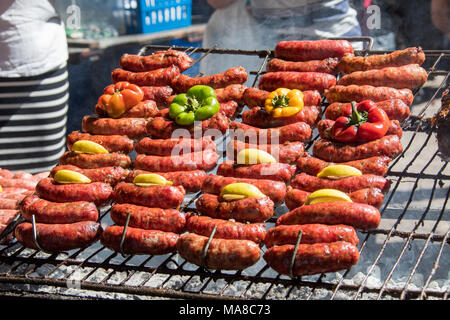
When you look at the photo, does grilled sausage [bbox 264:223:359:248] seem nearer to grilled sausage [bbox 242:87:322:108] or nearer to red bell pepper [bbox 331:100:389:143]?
red bell pepper [bbox 331:100:389:143]

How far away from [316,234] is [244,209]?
1.95 ft

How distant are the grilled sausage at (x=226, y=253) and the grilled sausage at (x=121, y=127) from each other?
1802 mm

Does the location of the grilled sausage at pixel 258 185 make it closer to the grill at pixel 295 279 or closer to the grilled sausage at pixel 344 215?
the grill at pixel 295 279

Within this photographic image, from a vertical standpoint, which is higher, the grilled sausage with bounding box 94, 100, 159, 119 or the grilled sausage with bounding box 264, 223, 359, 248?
the grilled sausage with bounding box 94, 100, 159, 119

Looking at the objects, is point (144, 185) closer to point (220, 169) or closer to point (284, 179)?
point (220, 169)

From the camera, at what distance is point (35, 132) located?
662 cm

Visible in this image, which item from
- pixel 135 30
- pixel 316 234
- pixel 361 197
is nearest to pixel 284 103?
pixel 361 197

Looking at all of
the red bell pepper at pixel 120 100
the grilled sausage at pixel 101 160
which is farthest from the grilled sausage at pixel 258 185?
the red bell pepper at pixel 120 100

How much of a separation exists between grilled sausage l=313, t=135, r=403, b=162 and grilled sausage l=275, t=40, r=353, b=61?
143 cm

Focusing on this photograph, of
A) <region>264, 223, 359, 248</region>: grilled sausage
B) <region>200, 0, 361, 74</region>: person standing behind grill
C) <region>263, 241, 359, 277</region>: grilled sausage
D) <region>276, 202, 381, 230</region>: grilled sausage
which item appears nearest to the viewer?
<region>263, 241, 359, 277</region>: grilled sausage

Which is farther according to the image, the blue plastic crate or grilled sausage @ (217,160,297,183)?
the blue plastic crate

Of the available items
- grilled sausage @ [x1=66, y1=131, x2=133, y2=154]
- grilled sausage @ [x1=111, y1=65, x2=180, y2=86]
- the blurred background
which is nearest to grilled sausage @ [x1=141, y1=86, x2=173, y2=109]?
grilled sausage @ [x1=111, y1=65, x2=180, y2=86]

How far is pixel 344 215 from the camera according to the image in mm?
3369

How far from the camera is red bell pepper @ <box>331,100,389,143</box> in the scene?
4137 mm
